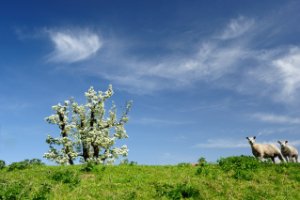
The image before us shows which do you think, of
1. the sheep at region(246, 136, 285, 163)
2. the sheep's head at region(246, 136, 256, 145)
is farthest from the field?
the sheep's head at region(246, 136, 256, 145)

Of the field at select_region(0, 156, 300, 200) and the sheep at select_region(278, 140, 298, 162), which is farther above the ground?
the sheep at select_region(278, 140, 298, 162)

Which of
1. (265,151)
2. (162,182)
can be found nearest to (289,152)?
(265,151)

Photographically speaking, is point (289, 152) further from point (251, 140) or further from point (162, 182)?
point (162, 182)

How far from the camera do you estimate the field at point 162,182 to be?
61.7ft

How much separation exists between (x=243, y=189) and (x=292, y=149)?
47.3ft

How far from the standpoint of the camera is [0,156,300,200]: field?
740 inches

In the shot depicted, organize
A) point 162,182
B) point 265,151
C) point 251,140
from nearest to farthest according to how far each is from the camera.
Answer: point 162,182
point 265,151
point 251,140

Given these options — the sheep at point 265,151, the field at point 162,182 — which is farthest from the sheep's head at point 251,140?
the field at point 162,182

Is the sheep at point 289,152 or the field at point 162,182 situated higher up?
the sheep at point 289,152

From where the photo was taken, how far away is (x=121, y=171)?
23922 mm

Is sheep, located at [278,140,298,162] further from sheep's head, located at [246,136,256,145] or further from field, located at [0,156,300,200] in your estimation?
field, located at [0,156,300,200]

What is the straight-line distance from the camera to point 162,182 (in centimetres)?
2059

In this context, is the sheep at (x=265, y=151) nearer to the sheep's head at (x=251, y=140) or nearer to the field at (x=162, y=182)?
the sheep's head at (x=251, y=140)

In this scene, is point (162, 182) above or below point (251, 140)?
below
